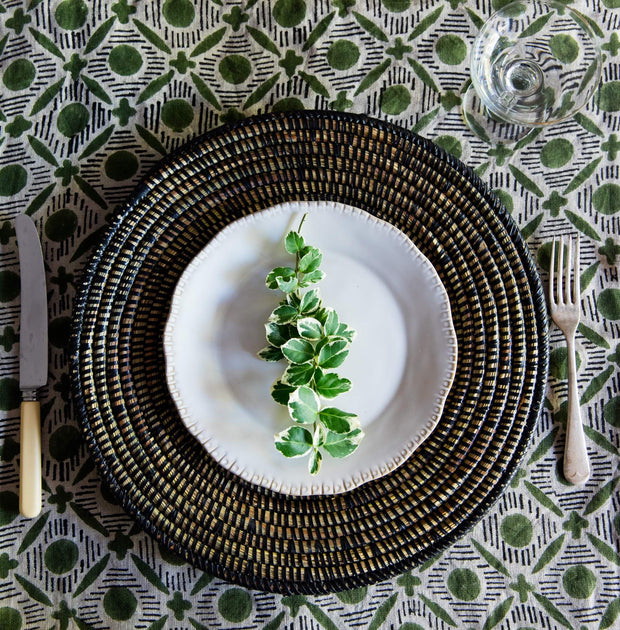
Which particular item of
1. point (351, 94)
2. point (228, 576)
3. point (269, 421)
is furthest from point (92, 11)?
point (228, 576)

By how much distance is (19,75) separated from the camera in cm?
74

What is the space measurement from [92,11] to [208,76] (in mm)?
158

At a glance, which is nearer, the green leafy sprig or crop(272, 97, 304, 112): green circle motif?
the green leafy sprig

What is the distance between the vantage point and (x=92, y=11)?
2.43 feet

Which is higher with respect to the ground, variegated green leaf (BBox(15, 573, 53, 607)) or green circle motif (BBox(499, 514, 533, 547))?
green circle motif (BBox(499, 514, 533, 547))

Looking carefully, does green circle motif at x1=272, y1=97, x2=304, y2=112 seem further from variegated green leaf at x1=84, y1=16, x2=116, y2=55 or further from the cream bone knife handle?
the cream bone knife handle

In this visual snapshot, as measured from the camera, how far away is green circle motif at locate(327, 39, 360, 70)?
2.45ft

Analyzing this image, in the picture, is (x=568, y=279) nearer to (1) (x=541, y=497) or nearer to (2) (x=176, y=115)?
(1) (x=541, y=497)

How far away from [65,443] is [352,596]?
1.25 feet

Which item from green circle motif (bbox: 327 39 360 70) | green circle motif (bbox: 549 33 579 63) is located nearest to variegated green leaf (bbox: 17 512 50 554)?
green circle motif (bbox: 327 39 360 70)

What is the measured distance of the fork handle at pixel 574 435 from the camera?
28.4 inches

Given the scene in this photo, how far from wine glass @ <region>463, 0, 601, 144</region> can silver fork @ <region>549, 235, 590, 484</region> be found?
17 centimetres

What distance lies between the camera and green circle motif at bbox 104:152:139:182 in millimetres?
730

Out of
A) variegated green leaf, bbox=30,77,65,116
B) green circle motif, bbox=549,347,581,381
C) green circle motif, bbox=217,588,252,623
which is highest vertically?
variegated green leaf, bbox=30,77,65,116
